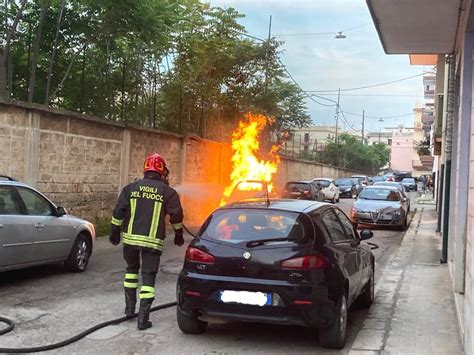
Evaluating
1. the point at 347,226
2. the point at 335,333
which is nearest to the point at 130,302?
the point at 335,333

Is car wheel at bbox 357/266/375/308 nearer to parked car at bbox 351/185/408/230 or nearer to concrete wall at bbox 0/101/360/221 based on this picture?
concrete wall at bbox 0/101/360/221

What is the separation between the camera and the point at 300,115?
1508 inches

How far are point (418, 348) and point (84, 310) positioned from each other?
153 inches

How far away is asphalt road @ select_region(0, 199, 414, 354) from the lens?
5.57m

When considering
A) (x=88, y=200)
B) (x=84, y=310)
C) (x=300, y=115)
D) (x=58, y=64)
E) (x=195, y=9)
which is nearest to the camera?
(x=84, y=310)

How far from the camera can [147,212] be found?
6.12m

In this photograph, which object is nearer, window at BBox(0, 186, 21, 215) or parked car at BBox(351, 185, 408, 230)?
window at BBox(0, 186, 21, 215)

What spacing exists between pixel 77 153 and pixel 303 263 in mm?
10058

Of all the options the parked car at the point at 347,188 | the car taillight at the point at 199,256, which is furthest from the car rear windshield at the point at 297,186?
the car taillight at the point at 199,256

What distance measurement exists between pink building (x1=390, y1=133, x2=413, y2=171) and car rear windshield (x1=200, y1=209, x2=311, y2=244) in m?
109

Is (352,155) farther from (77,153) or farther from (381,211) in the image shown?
(77,153)

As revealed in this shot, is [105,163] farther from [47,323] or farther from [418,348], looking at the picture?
[418,348]

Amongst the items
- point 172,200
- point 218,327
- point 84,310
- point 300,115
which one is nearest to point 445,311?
point 218,327

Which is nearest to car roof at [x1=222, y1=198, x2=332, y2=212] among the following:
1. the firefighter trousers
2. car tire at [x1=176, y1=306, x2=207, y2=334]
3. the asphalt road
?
the firefighter trousers
